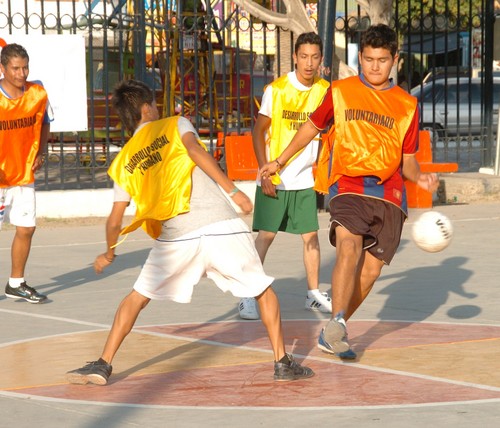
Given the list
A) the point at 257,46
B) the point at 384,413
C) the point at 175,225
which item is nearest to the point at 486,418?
the point at 384,413

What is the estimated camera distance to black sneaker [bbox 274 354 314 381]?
266 inches

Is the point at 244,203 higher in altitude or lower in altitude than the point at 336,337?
higher

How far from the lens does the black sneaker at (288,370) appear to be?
22.2 feet

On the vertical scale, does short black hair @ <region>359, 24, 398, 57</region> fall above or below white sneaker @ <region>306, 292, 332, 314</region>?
above

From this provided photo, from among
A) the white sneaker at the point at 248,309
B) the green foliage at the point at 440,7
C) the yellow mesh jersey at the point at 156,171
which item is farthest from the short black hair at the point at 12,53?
the green foliage at the point at 440,7

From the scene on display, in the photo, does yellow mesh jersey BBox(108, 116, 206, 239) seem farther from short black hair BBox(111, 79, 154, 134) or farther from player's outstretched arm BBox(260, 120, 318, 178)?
player's outstretched arm BBox(260, 120, 318, 178)

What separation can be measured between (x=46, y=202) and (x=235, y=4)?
3541 millimetres

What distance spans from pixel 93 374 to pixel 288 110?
10.3 ft

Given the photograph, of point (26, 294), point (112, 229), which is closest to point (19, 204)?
point (26, 294)

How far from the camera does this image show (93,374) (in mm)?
6719

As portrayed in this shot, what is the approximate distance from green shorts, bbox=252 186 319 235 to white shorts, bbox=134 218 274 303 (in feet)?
7.96

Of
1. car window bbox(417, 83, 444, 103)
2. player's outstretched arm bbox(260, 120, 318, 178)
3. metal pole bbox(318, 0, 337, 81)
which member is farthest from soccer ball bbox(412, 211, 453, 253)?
car window bbox(417, 83, 444, 103)

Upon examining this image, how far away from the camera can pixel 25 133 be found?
10.0 m

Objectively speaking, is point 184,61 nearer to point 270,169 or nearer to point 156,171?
point 270,169
